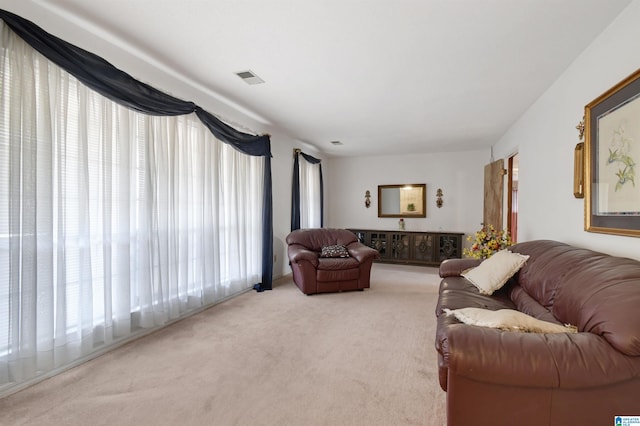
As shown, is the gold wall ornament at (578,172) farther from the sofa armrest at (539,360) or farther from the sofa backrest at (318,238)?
the sofa backrest at (318,238)

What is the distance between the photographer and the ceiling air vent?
2827 mm

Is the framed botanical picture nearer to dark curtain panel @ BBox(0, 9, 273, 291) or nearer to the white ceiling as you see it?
Answer: the white ceiling

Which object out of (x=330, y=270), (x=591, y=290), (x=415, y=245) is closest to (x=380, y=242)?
(x=415, y=245)

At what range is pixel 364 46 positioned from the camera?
233 cm

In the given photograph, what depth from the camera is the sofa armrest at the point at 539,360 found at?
1088 millimetres

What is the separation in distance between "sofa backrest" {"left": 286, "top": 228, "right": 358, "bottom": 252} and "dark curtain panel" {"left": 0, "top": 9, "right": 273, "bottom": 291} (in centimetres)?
162

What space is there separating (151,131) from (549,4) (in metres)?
3.17

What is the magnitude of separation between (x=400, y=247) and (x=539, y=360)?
5.33 meters

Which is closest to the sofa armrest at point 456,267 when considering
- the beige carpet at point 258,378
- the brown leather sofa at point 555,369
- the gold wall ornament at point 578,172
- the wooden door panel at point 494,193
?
the beige carpet at point 258,378

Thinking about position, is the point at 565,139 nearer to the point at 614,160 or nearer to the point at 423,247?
the point at 614,160

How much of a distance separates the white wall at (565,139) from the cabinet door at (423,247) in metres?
2.21

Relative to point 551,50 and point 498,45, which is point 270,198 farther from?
point 551,50

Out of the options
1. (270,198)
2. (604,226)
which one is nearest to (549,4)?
(604,226)

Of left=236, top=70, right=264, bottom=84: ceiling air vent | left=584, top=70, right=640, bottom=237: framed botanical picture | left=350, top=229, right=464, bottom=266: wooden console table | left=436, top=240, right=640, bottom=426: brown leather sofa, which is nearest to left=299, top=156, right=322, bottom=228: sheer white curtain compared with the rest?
left=350, top=229, right=464, bottom=266: wooden console table
